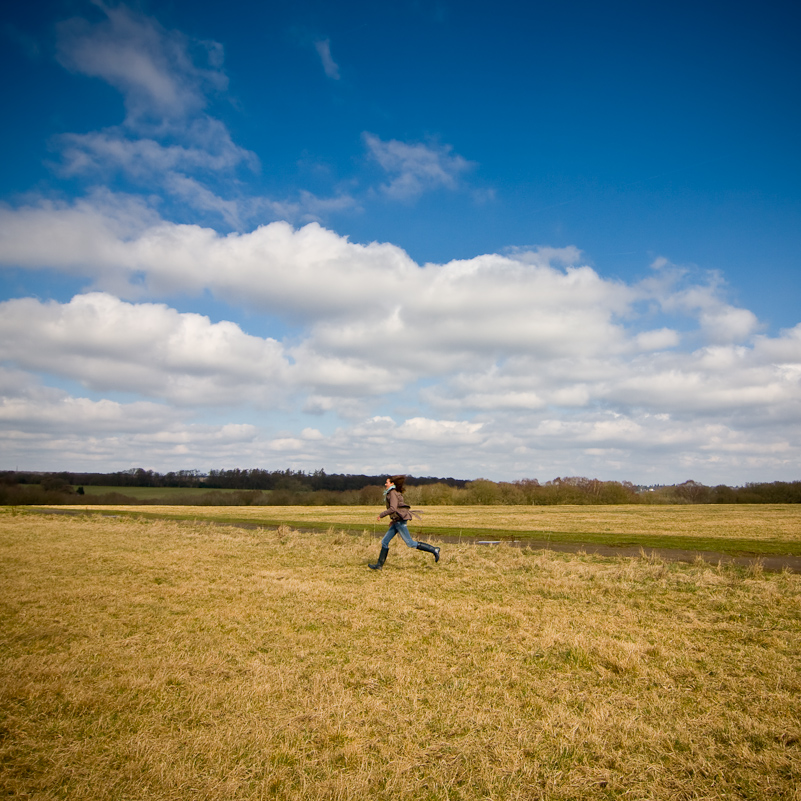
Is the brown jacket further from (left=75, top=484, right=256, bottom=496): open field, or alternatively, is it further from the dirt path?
(left=75, top=484, right=256, bottom=496): open field

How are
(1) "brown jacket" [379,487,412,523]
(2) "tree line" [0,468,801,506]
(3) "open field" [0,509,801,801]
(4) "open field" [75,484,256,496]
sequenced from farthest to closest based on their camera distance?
(4) "open field" [75,484,256,496] → (2) "tree line" [0,468,801,506] → (1) "brown jacket" [379,487,412,523] → (3) "open field" [0,509,801,801]

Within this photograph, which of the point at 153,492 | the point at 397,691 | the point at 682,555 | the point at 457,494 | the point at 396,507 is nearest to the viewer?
the point at 397,691

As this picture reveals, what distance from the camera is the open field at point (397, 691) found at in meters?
4.14

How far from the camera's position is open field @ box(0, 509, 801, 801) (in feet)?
13.6

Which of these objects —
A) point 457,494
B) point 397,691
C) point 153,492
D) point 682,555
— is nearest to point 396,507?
Answer: point 397,691

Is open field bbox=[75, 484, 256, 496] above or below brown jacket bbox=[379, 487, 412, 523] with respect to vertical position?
below

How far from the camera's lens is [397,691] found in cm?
582

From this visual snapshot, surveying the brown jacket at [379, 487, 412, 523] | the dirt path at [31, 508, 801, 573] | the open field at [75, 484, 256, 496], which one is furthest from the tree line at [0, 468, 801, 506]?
the brown jacket at [379, 487, 412, 523]

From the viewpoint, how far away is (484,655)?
7020 millimetres

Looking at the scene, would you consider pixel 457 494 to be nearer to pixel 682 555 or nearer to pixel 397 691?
pixel 682 555

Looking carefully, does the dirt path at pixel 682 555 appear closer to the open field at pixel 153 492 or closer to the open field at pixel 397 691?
the open field at pixel 397 691

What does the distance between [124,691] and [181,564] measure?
32.0 ft

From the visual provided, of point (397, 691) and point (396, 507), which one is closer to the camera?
point (397, 691)

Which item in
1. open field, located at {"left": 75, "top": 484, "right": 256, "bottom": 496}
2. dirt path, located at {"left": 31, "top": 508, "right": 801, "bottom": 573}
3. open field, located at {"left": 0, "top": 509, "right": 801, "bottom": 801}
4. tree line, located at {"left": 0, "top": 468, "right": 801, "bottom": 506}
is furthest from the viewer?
open field, located at {"left": 75, "top": 484, "right": 256, "bottom": 496}
